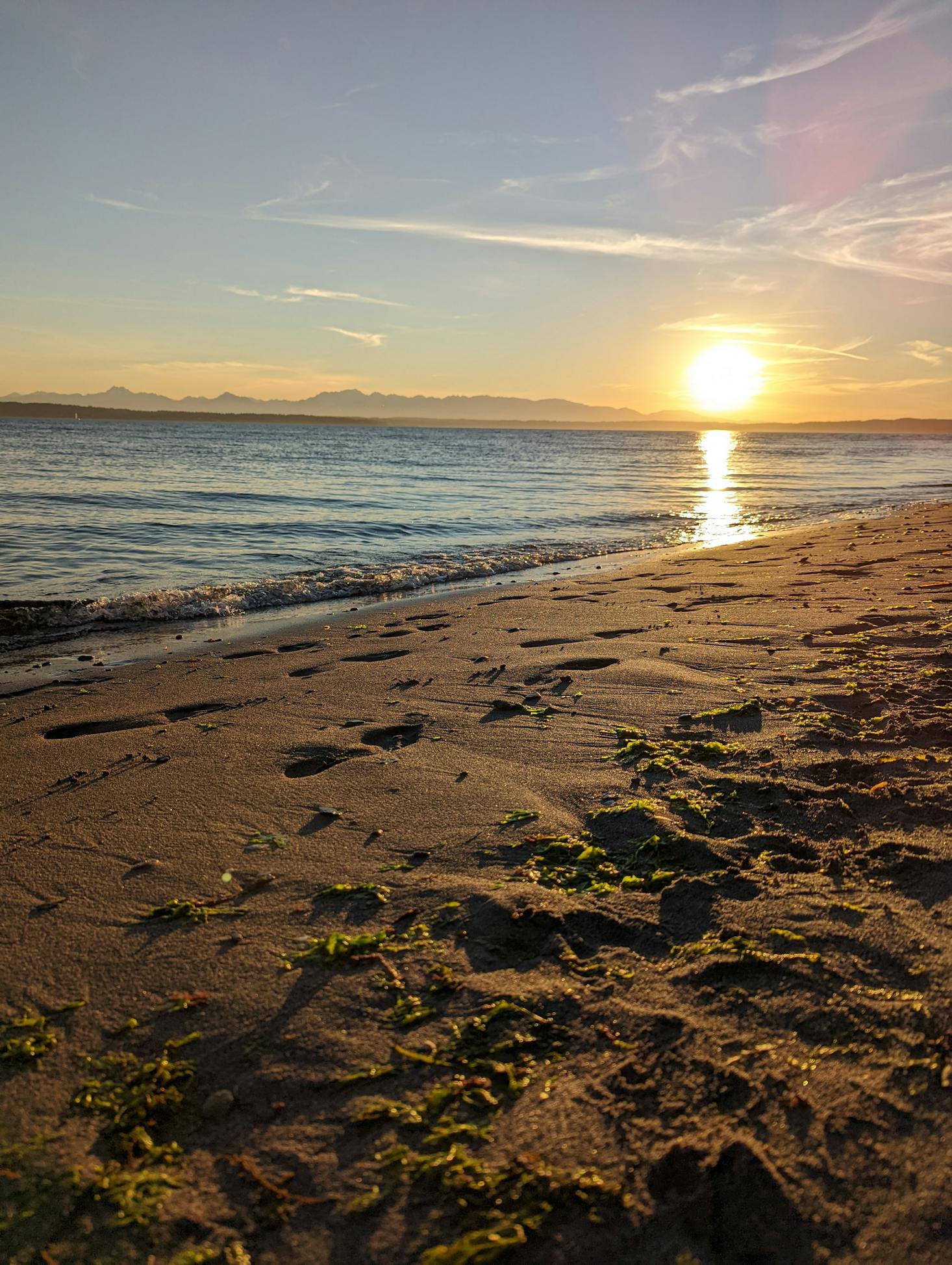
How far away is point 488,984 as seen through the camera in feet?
7.84

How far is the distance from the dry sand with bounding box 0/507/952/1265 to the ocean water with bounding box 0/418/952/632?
6.32 metres

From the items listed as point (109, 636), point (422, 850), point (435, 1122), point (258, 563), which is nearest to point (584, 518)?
point (258, 563)

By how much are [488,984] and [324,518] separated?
17.0 metres

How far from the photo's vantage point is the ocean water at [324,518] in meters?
10.9

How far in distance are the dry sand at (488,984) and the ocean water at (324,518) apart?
6323 mm

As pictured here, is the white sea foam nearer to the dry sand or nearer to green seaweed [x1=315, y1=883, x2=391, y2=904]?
the dry sand

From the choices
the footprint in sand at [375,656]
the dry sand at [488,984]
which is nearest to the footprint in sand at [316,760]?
the dry sand at [488,984]

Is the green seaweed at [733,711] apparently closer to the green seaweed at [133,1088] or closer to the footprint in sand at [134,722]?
the footprint in sand at [134,722]

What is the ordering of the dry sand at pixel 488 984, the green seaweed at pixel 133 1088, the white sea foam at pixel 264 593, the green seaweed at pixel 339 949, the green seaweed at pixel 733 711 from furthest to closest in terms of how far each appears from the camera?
the white sea foam at pixel 264 593
the green seaweed at pixel 733 711
the green seaweed at pixel 339 949
the green seaweed at pixel 133 1088
the dry sand at pixel 488 984

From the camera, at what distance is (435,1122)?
1933 millimetres

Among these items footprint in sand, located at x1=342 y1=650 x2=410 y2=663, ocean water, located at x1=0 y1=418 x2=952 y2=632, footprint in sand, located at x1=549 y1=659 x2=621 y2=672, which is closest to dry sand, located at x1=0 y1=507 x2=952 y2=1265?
footprint in sand, located at x1=549 y1=659 x2=621 y2=672

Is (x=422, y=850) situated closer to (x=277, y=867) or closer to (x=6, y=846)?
(x=277, y=867)

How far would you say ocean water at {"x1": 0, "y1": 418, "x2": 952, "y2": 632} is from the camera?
35.7 ft

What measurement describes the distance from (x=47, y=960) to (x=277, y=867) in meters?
0.84
